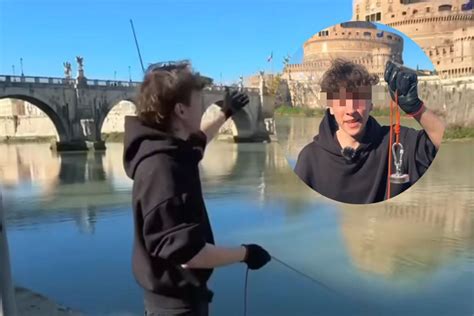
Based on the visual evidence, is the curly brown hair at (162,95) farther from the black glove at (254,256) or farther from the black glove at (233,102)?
the black glove at (254,256)

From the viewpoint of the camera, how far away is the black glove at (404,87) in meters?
1.28

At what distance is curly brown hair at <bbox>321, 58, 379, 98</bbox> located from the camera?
128 cm

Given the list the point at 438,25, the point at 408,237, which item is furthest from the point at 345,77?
the point at 408,237

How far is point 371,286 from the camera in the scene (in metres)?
2.69

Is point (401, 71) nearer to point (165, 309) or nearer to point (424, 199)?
point (165, 309)

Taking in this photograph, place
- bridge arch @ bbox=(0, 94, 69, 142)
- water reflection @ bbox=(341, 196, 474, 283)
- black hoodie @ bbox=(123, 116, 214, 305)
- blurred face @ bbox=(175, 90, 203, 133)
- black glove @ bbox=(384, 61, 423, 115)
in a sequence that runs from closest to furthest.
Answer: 1. black hoodie @ bbox=(123, 116, 214, 305)
2. blurred face @ bbox=(175, 90, 203, 133)
3. black glove @ bbox=(384, 61, 423, 115)
4. water reflection @ bbox=(341, 196, 474, 283)
5. bridge arch @ bbox=(0, 94, 69, 142)

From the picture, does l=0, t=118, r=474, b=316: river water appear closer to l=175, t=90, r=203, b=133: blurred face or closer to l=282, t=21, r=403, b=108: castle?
l=282, t=21, r=403, b=108: castle

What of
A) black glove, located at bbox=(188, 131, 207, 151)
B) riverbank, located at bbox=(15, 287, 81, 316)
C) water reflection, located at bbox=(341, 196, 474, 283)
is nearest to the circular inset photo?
black glove, located at bbox=(188, 131, 207, 151)

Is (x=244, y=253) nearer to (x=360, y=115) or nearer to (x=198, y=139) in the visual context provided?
(x=198, y=139)

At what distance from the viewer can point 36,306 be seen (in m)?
2.36

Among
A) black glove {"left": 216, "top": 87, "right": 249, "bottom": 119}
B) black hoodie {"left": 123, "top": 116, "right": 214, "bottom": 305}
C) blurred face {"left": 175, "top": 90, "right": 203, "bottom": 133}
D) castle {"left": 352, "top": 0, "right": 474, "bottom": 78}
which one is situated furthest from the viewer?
castle {"left": 352, "top": 0, "right": 474, "bottom": 78}

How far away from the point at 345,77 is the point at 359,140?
170 millimetres

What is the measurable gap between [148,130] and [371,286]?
2.12 m

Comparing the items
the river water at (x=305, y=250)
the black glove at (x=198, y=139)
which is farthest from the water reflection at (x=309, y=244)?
the black glove at (x=198, y=139)
